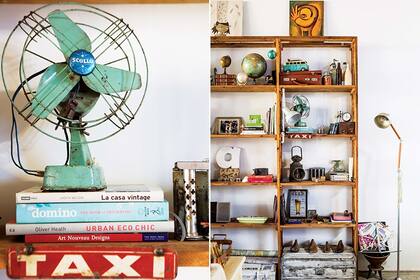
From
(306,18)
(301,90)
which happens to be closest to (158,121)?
(301,90)

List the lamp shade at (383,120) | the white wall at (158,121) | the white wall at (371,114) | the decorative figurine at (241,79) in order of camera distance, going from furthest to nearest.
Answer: the white wall at (371,114) < the decorative figurine at (241,79) < the lamp shade at (383,120) < the white wall at (158,121)

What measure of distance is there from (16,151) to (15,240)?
1.04ft

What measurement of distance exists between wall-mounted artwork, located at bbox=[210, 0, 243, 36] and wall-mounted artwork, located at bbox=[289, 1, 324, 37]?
0.47 m

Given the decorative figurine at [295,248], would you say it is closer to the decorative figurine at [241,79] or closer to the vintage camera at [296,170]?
the vintage camera at [296,170]

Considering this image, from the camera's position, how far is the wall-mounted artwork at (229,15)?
5.24 meters

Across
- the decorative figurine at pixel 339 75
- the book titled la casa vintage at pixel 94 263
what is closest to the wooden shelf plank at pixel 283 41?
the decorative figurine at pixel 339 75

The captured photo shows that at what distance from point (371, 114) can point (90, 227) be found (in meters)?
4.15

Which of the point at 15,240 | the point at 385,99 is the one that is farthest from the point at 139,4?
the point at 385,99

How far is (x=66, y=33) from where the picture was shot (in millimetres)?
1738

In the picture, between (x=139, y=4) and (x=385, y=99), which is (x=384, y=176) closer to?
(x=385, y=99)

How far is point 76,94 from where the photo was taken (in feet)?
5.63

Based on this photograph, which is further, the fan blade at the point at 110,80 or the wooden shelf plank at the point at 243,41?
the wooden shelf plank at the point at 243,41

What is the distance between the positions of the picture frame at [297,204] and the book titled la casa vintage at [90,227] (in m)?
3.66

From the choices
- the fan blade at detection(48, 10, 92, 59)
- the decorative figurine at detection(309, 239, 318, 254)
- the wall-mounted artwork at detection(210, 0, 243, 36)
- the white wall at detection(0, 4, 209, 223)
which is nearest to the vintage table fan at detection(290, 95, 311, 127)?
the wall-mounted artwork at detection(210, 0, 243, 36)
